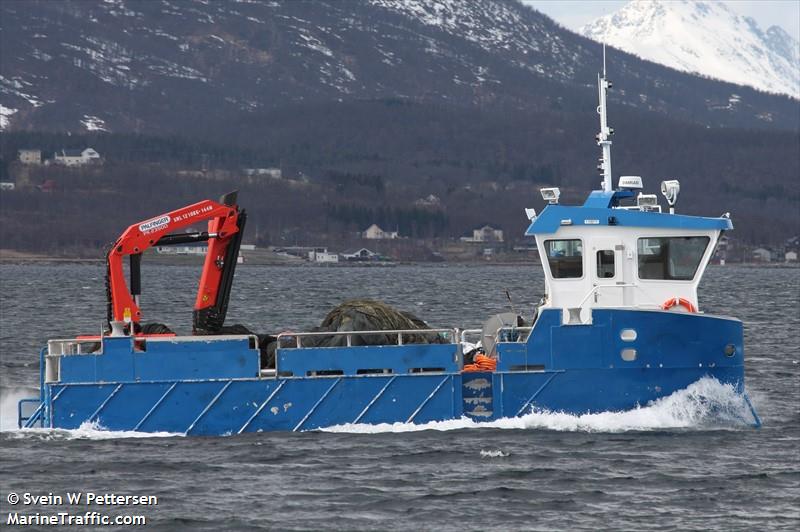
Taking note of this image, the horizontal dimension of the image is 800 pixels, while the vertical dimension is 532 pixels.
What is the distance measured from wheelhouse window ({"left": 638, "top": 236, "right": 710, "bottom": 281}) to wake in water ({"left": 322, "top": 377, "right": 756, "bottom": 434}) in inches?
76.8

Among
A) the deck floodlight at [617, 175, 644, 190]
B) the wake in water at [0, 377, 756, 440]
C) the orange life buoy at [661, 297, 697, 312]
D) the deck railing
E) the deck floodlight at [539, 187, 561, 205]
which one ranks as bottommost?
the wake in water at [0, 377, 756, 440]

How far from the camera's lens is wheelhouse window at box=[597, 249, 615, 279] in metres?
26.1

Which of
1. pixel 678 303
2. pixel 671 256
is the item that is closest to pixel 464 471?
pixel 678 303

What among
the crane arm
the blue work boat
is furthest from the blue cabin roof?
the crane arm

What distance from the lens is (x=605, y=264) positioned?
1029 inches

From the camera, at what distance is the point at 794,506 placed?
21.0 meters

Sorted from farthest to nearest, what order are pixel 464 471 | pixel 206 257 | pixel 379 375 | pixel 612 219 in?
pixel 206 257 → pixel 612 219 → pixel 379 375 → pixel 464 471

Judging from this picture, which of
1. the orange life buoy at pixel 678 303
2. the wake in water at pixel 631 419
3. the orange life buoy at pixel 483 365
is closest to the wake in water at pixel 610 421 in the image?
the wake in water at pixel 631 419

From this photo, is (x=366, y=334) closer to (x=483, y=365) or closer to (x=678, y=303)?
(x=483, y=365)

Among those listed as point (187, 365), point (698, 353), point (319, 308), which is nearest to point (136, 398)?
point (187, 365)

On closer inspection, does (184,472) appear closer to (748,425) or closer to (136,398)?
(136,398)

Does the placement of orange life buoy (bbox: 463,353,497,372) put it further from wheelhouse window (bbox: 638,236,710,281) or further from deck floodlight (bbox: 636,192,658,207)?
deck floodlight (bbox: 636,192,658,207)

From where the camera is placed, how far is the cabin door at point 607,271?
85.4 ft

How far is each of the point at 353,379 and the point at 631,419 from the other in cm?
478
